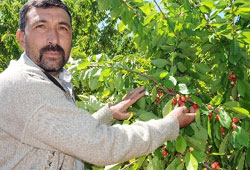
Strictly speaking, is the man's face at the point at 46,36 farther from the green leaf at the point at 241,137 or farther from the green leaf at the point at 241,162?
the green leaf at the point at 241,162

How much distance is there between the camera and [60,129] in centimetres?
163

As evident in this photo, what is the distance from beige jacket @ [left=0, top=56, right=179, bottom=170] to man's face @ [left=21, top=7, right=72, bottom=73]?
273mm

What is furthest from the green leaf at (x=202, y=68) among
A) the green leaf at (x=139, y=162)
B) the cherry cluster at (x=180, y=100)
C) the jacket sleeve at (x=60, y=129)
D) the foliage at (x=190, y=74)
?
the jacket sleeve at (x=60, y=129)

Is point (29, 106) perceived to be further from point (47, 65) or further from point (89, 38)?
point (89, 38)

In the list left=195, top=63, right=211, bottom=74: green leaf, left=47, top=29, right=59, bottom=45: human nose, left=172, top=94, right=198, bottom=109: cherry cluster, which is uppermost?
left=47, top=29, right=59, bottom=45: human nose

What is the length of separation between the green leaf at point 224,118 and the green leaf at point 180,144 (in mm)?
230

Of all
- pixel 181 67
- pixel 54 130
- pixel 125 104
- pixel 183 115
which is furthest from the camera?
pixel 125 104

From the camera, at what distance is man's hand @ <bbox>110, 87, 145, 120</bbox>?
2334mm

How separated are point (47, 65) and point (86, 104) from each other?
61 cm

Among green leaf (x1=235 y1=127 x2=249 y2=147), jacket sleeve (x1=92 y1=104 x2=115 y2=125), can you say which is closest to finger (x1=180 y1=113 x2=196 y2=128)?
green leaf (x1=235 y1=127 x2=249 y2=147)

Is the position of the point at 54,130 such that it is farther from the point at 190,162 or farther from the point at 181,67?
the point at 181,67

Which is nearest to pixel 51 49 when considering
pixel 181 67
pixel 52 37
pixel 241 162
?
pixel 52 37

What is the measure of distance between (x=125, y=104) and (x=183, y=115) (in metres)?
0.50

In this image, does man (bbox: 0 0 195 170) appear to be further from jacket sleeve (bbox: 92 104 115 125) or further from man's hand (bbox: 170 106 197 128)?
jacket sleeve (bbox: 92 104 115 125)
